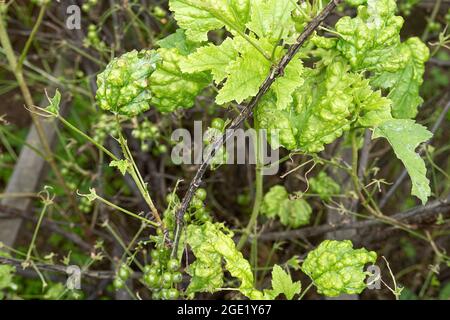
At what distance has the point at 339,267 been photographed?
1.29 m

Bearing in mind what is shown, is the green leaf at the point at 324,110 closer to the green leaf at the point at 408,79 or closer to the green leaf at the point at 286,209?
the green leaf at the point at 408,79

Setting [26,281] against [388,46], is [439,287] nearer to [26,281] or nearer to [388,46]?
[388,46]

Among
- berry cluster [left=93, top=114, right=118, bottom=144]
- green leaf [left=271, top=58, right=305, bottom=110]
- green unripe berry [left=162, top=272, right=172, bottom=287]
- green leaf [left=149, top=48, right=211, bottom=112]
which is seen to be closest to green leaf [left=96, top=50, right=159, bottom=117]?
green leaf [left=149, top=48, right=211, bottom=112]

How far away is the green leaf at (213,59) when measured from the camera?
118 cm

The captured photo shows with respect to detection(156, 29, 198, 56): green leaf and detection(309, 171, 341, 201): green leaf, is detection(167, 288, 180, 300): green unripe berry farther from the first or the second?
detection(309, 171, 341, 201): green leaf

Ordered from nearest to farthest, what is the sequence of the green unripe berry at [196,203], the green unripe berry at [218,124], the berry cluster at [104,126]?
1. the green unripe berry at [218,124]
2. the green unripe berry at [196,203]
3. the berry cluster at [104,126]

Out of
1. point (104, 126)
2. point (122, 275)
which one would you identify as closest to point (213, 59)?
point (122, 275)

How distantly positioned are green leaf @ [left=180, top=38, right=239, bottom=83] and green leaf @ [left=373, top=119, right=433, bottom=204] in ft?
1.25

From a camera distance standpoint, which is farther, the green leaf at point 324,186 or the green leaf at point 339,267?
the green leaf at point 324,186

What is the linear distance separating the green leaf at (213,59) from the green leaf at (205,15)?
0.04m

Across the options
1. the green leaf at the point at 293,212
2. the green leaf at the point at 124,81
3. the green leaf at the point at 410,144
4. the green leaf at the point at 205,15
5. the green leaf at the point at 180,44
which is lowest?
the green leaf at the point at 293,212

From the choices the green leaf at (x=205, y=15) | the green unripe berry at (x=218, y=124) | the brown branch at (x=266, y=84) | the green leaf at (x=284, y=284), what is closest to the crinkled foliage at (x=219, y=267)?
the green leaf at (x=284, y=284)
